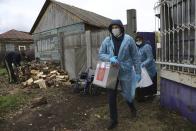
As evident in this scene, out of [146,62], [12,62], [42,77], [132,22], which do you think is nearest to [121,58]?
[146,62]

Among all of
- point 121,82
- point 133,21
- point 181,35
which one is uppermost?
point 133,21

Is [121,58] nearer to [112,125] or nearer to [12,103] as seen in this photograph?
[112,125]

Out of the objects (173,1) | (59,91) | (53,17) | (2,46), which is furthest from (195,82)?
(2,46)

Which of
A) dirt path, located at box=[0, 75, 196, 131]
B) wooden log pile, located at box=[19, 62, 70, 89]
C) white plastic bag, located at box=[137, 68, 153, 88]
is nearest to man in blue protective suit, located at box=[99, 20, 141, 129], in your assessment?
dirt path, located at box=[0, 75, 196, 131]

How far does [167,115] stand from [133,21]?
3174 mm

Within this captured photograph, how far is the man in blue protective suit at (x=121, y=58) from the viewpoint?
4574 millimetres

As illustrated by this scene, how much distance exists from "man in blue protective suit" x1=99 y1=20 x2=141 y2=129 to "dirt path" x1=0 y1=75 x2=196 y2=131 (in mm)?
458

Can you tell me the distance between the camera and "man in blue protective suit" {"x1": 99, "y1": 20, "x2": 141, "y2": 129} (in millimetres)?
4574

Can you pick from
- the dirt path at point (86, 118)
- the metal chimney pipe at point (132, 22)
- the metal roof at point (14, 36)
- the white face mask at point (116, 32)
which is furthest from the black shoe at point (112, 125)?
the metal roof at point (14, 36)

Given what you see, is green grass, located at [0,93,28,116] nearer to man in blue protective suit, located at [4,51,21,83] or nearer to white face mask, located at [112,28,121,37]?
man in blue protective suit, located at [4,51,21,83]

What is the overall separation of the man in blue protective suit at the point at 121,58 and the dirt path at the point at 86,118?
0.46 m

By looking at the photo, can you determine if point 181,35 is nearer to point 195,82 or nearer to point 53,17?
point 195,82

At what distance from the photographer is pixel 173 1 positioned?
488 cm

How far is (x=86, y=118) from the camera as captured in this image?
542cm
